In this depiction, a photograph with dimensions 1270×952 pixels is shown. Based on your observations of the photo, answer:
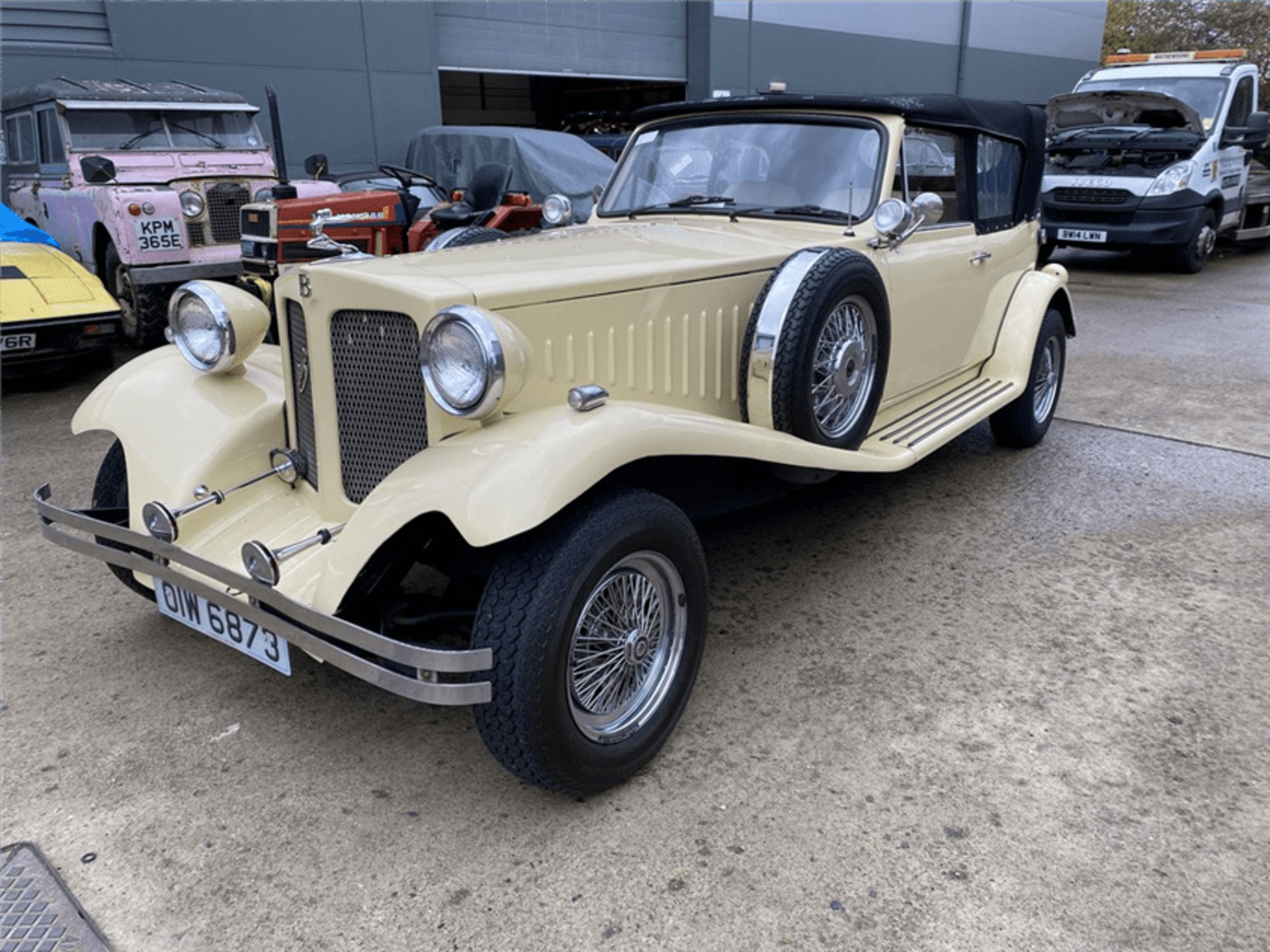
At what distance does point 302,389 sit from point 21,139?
7826 millimetres

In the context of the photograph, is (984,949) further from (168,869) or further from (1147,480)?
(1147,480)

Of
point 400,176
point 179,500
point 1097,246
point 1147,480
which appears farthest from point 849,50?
point 179,500

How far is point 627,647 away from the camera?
262 centimetres

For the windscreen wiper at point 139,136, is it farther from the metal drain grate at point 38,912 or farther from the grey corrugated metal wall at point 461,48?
the metal drain grate at point 38,912

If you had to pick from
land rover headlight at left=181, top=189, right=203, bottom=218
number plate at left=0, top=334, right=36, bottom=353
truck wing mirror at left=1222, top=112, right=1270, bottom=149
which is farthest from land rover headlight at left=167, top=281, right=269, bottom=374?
truck wing mirror at left=1222, top=112, right=1270, bottom=149

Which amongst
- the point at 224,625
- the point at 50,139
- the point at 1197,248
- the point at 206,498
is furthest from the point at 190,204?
the point at 1197,248

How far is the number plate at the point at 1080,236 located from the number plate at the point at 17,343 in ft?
35.4

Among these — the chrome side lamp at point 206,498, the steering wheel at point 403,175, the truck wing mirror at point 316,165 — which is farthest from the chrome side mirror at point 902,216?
the truck wing mirror at point 316,165

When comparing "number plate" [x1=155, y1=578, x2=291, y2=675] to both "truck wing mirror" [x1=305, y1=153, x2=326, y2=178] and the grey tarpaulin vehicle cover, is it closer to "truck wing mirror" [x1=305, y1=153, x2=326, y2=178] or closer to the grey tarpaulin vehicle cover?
"truck wing mirror" [x1=305, y1=153, x2=326, y2=178]

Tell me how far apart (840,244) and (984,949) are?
250 cm

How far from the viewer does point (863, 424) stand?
3613mm

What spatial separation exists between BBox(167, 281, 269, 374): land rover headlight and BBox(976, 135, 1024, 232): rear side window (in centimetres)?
340

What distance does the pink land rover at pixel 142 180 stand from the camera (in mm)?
7691

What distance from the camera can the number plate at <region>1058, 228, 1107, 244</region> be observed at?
11398 millimetres
